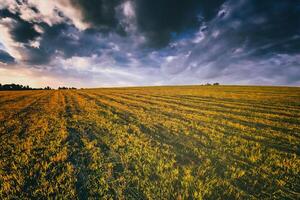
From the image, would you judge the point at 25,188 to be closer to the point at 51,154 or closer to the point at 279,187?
the point at 51,154

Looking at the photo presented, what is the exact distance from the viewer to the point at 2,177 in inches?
217

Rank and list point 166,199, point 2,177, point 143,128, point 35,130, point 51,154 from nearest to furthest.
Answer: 1. point 166,199
2. point 2,177
3. point 51,154
4. point 35,130
5. point 143,128

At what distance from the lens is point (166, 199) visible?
15.1ft

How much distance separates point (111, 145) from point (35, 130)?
18.3 ft

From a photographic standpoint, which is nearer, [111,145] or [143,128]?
[111,145]

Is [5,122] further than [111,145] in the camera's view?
Yes

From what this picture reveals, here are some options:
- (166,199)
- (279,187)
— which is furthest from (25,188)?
(279,187)

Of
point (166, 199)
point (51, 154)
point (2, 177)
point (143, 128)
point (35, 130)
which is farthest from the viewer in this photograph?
point (143, 128)

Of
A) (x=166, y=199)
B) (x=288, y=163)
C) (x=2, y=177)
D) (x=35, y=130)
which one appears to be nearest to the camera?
(x=166, y=199)

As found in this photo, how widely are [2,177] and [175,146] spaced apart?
651cm

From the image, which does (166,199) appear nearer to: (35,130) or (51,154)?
(51,154)

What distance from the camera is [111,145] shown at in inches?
324

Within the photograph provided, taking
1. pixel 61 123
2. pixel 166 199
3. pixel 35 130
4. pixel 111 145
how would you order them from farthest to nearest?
pixel 61 123 < pixel 35 130 < pixel 111 145 < pixel 166 199

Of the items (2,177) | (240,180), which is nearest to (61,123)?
(2,177)
